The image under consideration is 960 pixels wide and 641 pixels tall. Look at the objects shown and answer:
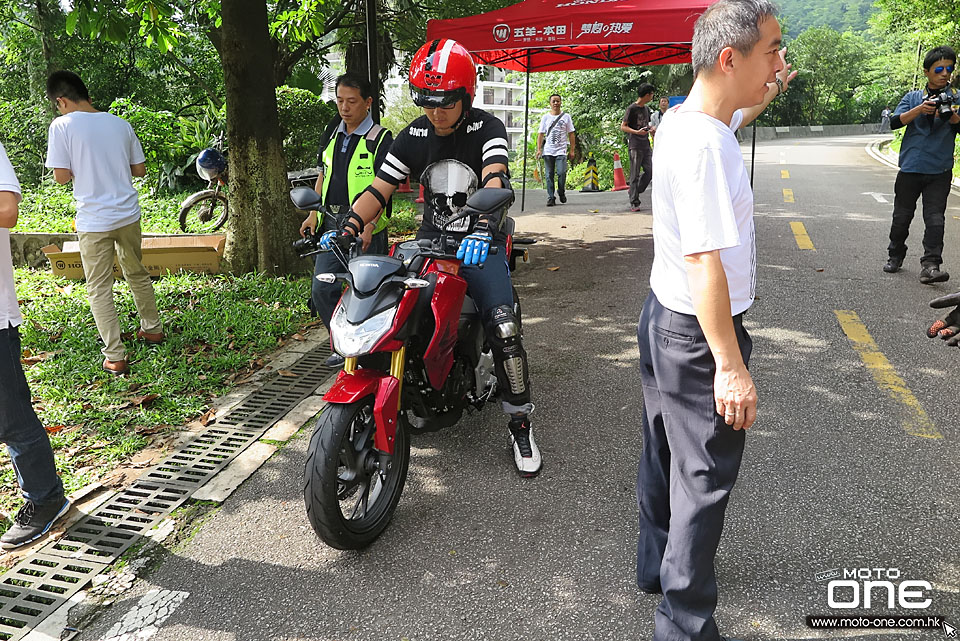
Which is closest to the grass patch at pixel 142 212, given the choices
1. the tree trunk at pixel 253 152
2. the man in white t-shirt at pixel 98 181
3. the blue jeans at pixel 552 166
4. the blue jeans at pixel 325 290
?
the blue jeans at pixel 552 166

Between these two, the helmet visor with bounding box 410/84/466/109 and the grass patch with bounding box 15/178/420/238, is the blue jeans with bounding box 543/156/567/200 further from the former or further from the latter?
the helmet visor with bounding box 410/84/466/109

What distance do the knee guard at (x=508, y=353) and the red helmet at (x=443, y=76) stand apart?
1058mm

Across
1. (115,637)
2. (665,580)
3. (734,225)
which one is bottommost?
(115,637)

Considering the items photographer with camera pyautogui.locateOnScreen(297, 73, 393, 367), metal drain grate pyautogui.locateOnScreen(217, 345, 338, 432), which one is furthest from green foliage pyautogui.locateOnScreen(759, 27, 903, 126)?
metal drain grate pyautogui.locateOnScreen(217, 345, 338, 432)

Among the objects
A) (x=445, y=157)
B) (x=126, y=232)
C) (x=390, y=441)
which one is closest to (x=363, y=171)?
(x=445, y=157)

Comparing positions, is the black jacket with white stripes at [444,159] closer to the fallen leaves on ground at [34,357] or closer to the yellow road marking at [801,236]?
the fallen leaves on ground at [34,357]

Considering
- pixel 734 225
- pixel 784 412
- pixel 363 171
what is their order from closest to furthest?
1. pixel 734 225
2. pixel 784 412
3. pixel 363 171

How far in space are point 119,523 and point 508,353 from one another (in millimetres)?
2035

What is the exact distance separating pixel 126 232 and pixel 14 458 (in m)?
2.74

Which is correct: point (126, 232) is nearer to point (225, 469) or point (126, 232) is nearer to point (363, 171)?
point (363, 171)

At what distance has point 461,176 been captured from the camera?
390 centimetres

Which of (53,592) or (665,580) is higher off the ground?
(665,580)

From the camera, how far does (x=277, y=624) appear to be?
2.80 meters

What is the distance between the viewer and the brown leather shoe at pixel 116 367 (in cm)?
542
